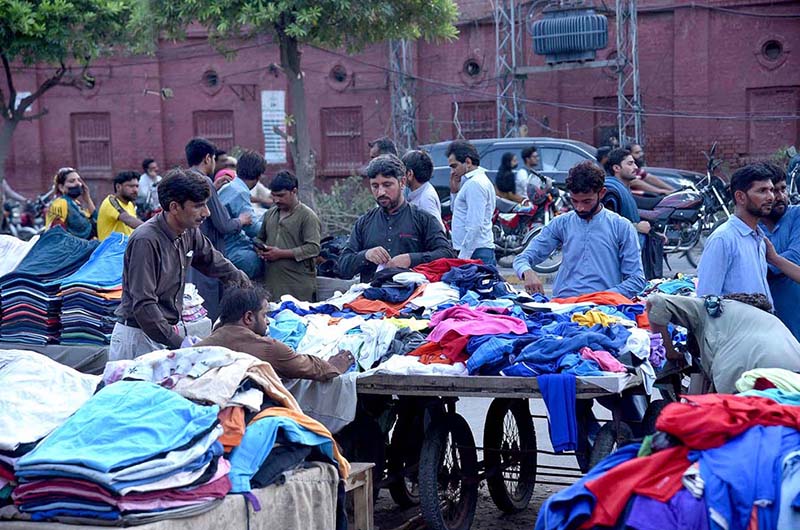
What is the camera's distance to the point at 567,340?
18.0ft

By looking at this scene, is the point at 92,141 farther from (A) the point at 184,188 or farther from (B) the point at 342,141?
(A) the point at 184,188

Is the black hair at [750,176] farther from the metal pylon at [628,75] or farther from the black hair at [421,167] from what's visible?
the metal pylon at [628,75]

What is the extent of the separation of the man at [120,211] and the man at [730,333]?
6.15 meters

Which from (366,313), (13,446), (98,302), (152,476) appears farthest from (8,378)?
(98,302)

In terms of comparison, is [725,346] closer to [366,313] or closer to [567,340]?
[567,340]

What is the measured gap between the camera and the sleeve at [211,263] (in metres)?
6.19

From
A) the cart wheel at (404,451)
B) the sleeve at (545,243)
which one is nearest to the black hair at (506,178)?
the sleeve at (545,243)

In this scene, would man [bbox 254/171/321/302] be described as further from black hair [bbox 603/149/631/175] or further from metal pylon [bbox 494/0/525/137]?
Answer: metal pylon [bbox 494/0/525/137]

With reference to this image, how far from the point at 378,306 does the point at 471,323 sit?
1.05 m

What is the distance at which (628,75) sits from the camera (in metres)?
22.3

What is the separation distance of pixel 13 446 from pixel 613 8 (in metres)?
19.9

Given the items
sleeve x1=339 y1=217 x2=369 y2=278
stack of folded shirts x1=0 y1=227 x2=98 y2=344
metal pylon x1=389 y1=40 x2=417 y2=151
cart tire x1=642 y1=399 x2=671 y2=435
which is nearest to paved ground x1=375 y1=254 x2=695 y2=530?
cart tire x1=642 y1=399 x2=671 y2=435

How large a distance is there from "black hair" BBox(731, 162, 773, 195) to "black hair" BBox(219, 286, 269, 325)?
2.61 m

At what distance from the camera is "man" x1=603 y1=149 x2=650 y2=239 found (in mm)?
8648
